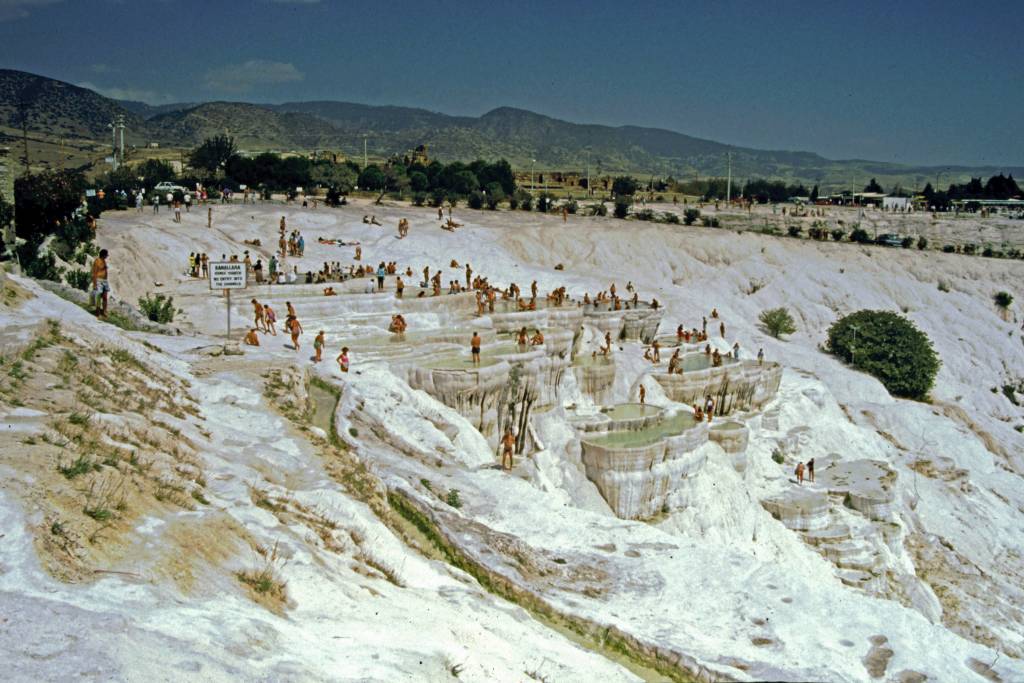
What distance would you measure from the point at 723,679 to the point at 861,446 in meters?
19.9

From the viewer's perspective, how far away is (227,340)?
56.0 ft

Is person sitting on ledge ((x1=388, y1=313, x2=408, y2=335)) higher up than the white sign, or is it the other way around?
the white sign

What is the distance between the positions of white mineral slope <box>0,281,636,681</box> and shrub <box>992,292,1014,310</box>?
4845cm

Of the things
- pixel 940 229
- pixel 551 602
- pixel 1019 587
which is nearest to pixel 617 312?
pixel 1019 587

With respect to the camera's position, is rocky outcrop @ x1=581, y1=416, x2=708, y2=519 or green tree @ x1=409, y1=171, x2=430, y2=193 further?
green tree @ x1=409, y1=171, x2=430, y2=193

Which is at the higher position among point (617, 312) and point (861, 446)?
point (617, 312)

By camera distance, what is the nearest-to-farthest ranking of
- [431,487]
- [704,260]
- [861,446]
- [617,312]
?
[431,487] → [861,446] → [617,312] → [704,260]

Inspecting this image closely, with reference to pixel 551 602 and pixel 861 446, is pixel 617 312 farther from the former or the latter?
pixel 551 602

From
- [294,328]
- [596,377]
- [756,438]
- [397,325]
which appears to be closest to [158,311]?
[294,328]

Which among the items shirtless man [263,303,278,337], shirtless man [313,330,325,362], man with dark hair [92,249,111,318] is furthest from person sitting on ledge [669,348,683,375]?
man with dark hair [92,249,111,318]

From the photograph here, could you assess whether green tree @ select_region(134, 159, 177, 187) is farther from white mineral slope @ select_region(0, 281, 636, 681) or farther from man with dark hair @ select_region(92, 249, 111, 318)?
white mineral slope @ select_region(0, 281, 636, 681)

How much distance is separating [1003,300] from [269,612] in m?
51.3

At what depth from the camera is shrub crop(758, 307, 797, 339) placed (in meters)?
40.2

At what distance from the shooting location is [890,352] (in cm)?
Answer: 3512
